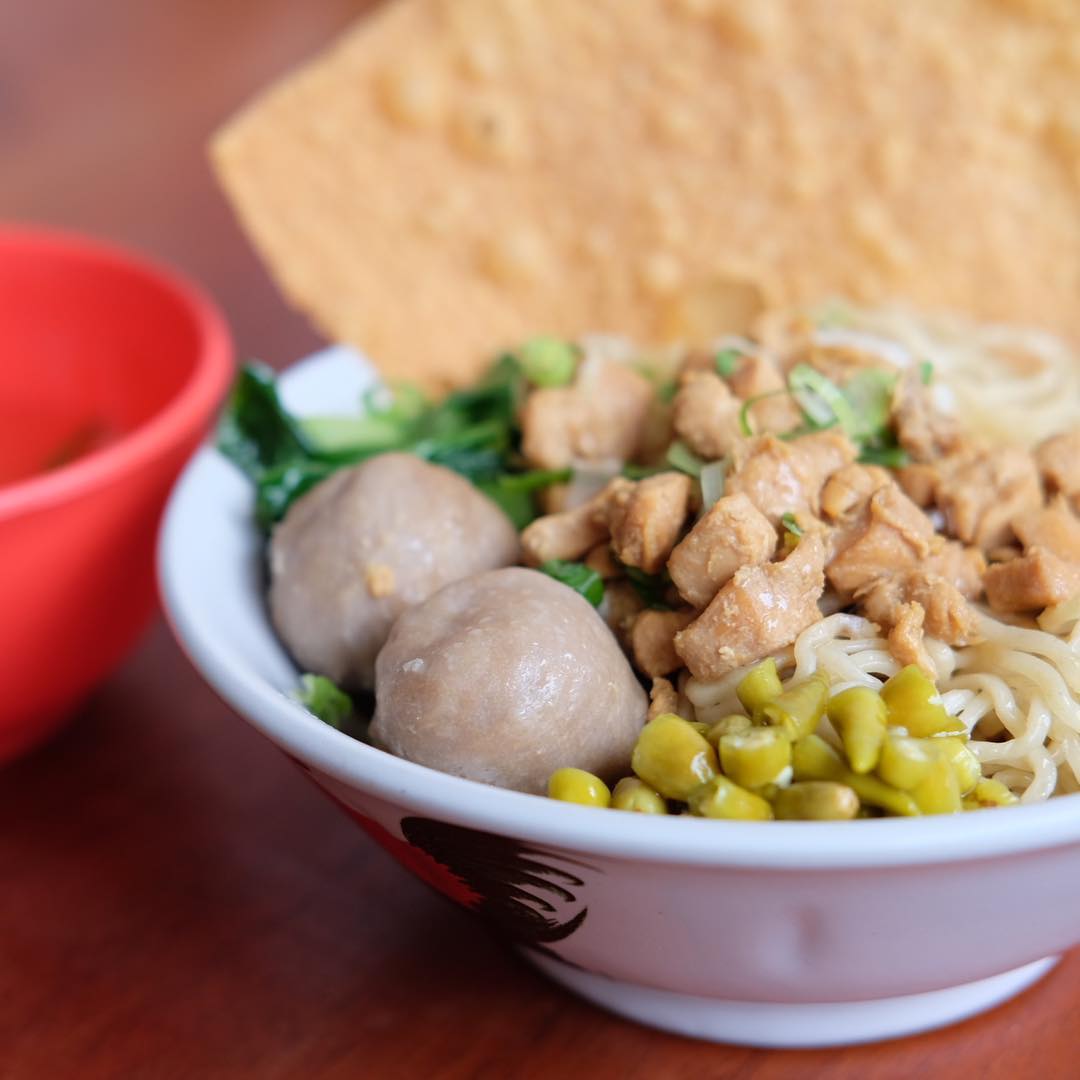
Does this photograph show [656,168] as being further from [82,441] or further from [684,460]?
[82,441]

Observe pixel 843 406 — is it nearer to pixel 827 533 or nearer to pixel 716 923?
pixel 827 533

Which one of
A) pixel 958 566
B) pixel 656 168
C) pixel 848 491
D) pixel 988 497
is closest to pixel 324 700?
pixel 848 491

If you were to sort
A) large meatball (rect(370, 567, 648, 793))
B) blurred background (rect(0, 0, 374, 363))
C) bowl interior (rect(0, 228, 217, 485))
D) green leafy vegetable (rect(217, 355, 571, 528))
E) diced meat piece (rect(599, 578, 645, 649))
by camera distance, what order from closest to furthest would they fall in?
large meatball (rect(370, 567, 648, 793)) < diced meat piece (rect(599, 578, 645, 649)) < green leafy vegetable (rect(217, 355, 571, 528)) < bowl interior (rect(0, 228, 217, 485)) < blurred background (rect(0, 0, 374, 363))

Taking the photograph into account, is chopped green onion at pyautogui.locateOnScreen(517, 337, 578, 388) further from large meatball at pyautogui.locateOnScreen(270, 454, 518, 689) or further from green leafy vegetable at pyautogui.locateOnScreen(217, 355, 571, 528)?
large meatball at pyautogui.locateOnScreen(270, 454, 518, 689)


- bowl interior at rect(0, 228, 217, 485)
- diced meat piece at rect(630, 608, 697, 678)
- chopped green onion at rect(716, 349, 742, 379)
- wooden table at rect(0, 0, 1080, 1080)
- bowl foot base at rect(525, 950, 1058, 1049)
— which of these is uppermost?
chopped green onion at rect(716, 349, 742, 379)

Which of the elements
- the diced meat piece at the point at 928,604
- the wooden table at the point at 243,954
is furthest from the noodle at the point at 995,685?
the wooden table at the point at 243,954

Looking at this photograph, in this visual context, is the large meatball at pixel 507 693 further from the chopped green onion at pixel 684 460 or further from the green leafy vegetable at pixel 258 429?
the green leafy vegetable at pixel 258 429

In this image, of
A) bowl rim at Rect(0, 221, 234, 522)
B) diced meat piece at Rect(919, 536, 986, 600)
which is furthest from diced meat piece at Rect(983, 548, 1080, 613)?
bowl rim at Rect(0, 221, 234, 522)
